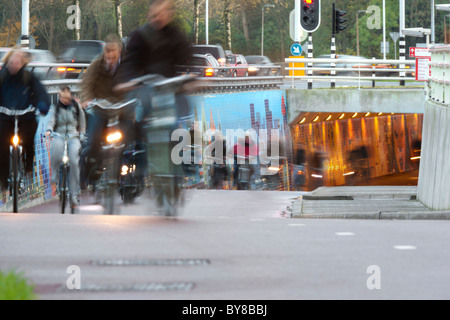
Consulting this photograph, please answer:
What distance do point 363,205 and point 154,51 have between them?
6.93m

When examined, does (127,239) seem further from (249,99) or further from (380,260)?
(249,99)

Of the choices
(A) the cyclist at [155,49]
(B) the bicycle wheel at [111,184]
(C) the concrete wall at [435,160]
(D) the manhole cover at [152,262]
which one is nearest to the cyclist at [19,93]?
(B) the bicycle wheel at [111,184]

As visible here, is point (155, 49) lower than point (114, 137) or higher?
higher

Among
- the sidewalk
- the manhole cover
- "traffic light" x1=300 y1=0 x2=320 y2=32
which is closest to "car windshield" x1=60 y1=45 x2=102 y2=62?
"traffic light" x1=300 y1=0 x2=320 y2=32

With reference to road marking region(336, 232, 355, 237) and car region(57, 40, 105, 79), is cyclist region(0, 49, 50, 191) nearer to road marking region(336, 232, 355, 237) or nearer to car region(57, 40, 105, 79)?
road marking region(336, 232, 355, 237)

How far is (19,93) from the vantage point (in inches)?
413

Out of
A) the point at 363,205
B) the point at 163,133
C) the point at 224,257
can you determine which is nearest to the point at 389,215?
the point at 363,205

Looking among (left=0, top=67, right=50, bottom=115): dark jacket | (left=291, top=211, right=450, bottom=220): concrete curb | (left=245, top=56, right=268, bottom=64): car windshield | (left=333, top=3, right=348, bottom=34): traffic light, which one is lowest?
(left=291, top=211, right=450, bottom=220): concrete curb

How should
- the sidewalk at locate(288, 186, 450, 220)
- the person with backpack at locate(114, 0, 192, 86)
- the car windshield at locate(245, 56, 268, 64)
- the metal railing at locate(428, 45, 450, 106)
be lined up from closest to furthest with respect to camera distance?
the person with backpack at locate(114, 0, 192, 86)
the sidewalk at locate(288, 186, 450, 220)
the metal railing at locate(428, 45, 450, 106)
the car windshield at locate(245, 56, 268, 64)

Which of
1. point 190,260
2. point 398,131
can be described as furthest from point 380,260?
point 398,131

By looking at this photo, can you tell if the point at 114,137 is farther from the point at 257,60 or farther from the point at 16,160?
the point at 257,60

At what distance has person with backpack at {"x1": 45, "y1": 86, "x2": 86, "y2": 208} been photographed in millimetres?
10953

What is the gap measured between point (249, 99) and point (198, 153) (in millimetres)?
4868

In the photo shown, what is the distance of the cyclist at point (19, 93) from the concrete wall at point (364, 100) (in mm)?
18512
